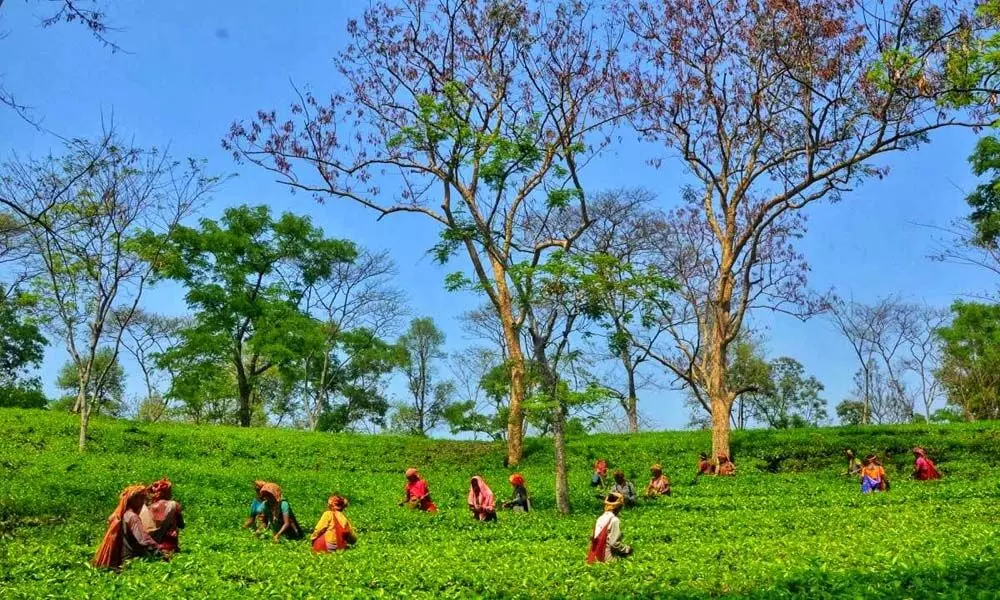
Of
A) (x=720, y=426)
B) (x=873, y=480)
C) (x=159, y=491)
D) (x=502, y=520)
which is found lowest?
(x=502, y=520)

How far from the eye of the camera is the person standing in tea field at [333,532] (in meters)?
12.6

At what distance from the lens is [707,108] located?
26.9 meters

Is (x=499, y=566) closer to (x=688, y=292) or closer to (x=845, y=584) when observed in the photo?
(x=845, y=584)

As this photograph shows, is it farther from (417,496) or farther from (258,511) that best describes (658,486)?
(258,511)

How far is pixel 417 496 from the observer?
720 inches

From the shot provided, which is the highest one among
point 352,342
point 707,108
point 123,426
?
point 707,108

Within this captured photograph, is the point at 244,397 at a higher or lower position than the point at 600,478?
higher

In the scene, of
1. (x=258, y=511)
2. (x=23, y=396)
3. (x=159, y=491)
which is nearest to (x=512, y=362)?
(x=258, y=511)

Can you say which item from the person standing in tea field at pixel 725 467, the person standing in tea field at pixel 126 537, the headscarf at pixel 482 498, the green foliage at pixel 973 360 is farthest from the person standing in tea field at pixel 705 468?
the green foliage at pixel 973 360

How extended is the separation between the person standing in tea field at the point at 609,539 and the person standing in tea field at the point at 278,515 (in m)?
6.13

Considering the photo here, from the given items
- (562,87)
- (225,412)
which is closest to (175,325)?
(225,412)

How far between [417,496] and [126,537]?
8.07 metres

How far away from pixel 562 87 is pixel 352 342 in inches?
1054

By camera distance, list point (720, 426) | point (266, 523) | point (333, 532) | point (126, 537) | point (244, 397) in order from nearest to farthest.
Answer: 1. point (126, 537)
2. point (333, 532)
3. point (266, 523)
4. point (720, 426)
5. point (244, 397)
